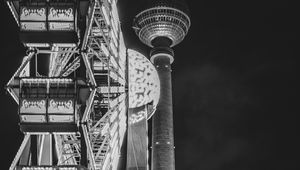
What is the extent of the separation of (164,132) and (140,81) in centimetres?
7201

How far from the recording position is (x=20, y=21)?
28.4m

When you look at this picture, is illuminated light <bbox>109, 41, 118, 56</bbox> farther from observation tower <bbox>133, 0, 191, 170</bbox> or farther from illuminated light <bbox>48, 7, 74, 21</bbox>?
observation tower <bbox>133, 0, 191, 170</bbox>

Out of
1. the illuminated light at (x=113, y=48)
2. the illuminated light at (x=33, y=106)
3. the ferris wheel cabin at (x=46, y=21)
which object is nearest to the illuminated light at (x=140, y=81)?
the illuminated light at (x=113, y=48)

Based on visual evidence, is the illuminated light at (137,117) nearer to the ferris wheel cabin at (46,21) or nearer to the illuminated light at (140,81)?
the illuminated light at (140,81)

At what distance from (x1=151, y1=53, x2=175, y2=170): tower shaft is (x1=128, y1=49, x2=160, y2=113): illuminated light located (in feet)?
215

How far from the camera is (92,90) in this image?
28641mm

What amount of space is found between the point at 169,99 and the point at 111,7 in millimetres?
81324

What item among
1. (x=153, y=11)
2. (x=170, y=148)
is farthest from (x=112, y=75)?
(x=153, y=11)

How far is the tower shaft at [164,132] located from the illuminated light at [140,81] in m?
65.5

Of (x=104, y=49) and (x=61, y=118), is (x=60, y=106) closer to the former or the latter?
(x=61, y=118)

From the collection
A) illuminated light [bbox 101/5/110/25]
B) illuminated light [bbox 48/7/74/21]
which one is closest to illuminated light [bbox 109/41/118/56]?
illuminated light [bbox 101/5/110/25]

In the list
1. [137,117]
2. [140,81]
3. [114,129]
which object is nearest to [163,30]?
[137,117]

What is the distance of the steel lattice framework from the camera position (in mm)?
28453

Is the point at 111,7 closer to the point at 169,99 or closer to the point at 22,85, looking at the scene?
the point at 22,85
